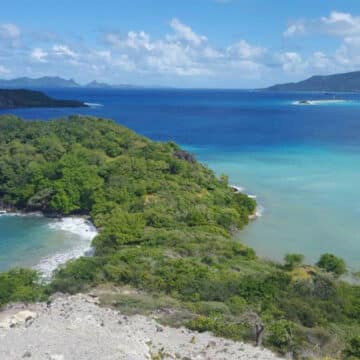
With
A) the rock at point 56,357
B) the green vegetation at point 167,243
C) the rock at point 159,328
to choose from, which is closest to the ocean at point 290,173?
the green vegetation at point 167,243

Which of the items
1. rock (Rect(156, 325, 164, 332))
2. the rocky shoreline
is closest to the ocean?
the rocky shoreline

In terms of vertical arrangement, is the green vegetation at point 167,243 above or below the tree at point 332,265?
above

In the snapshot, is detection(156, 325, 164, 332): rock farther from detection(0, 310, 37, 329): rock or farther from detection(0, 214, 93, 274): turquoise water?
detection(0, 214, 93, 274): turquoise water

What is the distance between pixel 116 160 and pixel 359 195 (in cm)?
2416

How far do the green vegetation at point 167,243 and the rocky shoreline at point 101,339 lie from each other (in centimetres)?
107

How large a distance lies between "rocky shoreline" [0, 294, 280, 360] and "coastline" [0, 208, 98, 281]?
819cm

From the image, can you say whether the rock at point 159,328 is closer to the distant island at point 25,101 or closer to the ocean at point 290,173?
the ocean at point 290,173

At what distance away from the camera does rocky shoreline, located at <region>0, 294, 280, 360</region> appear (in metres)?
15.9

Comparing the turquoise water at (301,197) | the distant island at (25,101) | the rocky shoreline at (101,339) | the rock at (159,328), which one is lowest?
the turquoise water at (301,197)

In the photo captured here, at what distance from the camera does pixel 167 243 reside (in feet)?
97.1

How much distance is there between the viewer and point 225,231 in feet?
113

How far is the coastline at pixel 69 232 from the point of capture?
3023 centimetres

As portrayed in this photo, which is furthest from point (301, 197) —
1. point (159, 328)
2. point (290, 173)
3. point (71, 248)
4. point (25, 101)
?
point (25, 101)

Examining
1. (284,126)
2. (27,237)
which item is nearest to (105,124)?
(27,237)
